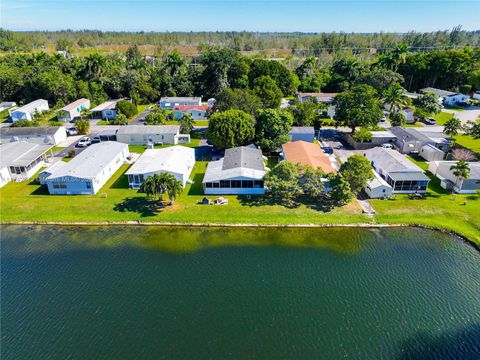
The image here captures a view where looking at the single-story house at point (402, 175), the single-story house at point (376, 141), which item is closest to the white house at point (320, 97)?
the single-story house at point (376, 141)

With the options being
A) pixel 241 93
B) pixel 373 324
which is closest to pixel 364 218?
pixel 373 324

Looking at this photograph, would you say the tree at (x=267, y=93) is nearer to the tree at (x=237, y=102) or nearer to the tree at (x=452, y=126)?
the tree at (x=237, y=102)

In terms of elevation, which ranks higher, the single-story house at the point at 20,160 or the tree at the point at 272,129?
the tree at the point at 272,129

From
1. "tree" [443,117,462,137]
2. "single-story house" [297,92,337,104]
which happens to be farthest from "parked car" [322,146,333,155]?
"single-story house" [297,92,337,104]

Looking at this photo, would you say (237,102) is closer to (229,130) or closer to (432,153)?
(229,130)

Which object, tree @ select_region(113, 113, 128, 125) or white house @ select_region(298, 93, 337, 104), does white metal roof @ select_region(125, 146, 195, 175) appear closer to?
tree @ select_region(113, 113, 128, 125)

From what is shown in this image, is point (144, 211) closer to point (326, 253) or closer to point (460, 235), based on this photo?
point (326, 253)

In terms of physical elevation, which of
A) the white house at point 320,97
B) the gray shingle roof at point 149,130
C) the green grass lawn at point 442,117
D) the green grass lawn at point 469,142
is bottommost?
the green grass lawn at point 469,142
